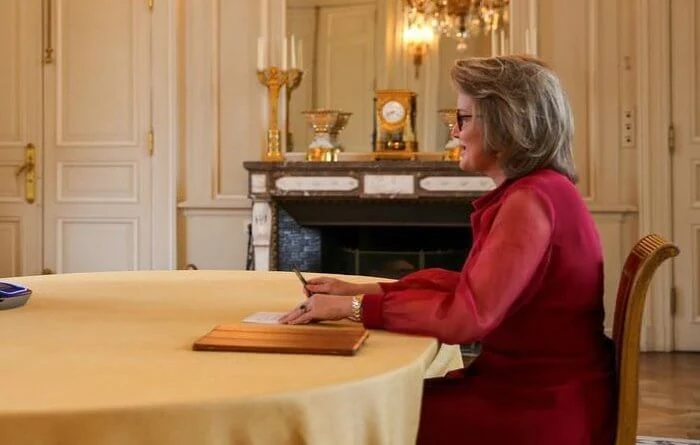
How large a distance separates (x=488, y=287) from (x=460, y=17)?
3.38 metres

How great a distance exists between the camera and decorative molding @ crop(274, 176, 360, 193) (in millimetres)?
4086

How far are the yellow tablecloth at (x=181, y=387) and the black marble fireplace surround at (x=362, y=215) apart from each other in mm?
2578

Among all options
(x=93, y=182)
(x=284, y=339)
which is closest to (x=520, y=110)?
(x=284, y=339)

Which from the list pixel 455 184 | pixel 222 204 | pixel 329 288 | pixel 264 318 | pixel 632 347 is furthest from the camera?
pixel 222 204

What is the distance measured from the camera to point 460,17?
14.5 ft

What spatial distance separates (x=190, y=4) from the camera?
4633 millimetres

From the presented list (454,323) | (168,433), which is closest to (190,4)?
(454,323)

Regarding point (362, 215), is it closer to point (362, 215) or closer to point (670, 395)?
point (362, 215)

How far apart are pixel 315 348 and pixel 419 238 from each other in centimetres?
335

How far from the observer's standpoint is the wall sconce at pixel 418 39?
4.43m

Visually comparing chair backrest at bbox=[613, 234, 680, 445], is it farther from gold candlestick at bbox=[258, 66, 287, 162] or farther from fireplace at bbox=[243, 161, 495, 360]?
gold candlestick at bbox=[258, 66, 287, 162]

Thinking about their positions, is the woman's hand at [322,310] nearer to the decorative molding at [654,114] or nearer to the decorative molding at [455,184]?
the decorative molding at [455,184]

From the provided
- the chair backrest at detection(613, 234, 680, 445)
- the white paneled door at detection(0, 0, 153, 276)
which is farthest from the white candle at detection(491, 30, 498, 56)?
the chair backrest at detection(613, 234, 680, 445)

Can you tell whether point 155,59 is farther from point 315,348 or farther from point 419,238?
point 315,348
